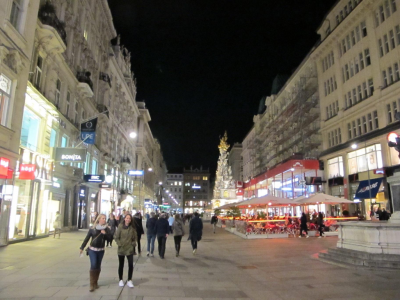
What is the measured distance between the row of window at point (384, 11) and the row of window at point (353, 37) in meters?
1.98

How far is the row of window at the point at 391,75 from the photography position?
25938 millimetres

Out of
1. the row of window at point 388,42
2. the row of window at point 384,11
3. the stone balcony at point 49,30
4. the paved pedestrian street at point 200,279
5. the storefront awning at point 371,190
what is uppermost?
the row of window at point 384,11

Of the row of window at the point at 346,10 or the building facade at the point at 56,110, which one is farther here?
the row of window at the point at 346,10

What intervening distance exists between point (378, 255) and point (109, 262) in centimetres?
918

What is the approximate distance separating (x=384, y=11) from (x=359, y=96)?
7.92m

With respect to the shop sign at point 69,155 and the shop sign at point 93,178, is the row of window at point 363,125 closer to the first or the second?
the shop sign at point 93,178

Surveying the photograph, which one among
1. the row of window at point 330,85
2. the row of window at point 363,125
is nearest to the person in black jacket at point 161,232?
the row of window at point 363,125

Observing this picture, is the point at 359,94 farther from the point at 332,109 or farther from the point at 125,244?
the point at 125,244

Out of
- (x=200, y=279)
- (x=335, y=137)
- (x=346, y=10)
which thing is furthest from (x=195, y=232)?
(x=346, y=10)

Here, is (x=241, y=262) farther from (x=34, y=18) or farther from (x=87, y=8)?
(x=87, y=8)

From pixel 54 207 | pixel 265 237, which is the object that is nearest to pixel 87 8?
pixel 54 207

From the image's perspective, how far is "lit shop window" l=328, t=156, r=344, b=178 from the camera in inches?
1335

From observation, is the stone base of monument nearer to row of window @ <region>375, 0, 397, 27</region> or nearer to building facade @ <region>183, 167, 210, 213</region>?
row of window @ <region>375, 0, 397, 27</region>

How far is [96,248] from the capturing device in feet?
23.7
